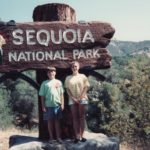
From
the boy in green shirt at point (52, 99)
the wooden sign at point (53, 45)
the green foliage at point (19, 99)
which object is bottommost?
the green foliage at point (19, 99)

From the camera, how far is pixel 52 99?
22.7ft

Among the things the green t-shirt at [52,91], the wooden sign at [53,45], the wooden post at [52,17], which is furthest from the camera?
the wooden post at [52,17]

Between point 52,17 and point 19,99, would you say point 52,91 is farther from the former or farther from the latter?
point 19,99

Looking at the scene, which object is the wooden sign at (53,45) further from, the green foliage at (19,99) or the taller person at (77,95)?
the green foliage at (19,99)

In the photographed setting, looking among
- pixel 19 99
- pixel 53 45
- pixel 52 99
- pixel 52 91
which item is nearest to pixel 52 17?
pixel 53 45

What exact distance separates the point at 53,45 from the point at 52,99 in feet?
3.25

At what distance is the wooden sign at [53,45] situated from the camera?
7.14 metres

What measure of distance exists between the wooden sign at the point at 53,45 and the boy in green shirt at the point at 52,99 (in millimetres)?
323

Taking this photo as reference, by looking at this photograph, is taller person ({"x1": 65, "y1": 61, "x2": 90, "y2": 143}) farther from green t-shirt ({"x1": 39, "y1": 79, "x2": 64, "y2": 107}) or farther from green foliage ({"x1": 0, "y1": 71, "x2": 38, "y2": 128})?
green foliage ({"x1": 0, "y1": 71, "x2": 38, "y2": 128})

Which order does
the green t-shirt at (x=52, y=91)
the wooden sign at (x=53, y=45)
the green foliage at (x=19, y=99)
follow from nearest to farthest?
1. the green t-shirt at (x=52, y=91)
2. the wooden sign at (x=53, y=45)
3. the green foliage at (x=19, y=99)

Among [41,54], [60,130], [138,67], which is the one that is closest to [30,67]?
[41,54]

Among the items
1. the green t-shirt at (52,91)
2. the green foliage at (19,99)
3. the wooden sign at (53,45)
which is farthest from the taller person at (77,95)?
the green foliage at (19,99)

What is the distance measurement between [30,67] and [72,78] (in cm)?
77

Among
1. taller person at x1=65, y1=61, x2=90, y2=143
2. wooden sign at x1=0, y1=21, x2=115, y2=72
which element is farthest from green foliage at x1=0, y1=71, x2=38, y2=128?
taller person at x1=65, y1=61, x2=90, y2=143
